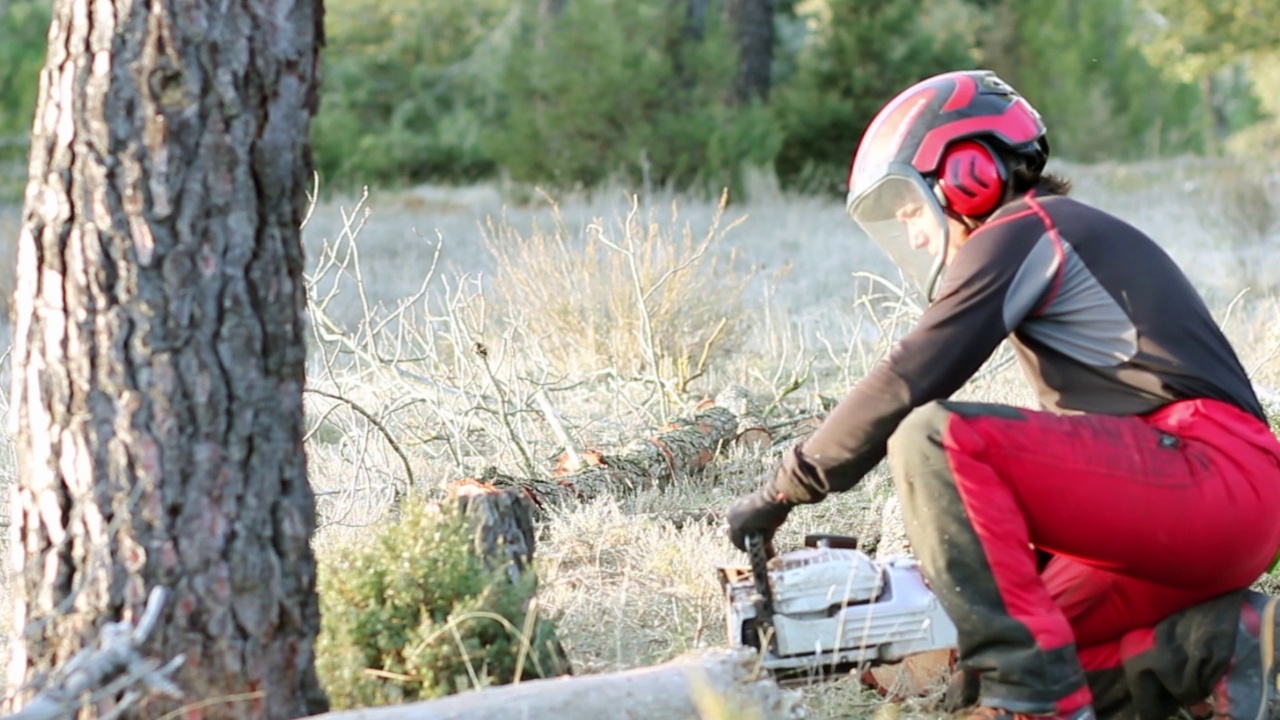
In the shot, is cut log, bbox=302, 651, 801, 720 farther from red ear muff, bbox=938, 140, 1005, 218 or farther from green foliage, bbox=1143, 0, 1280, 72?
green foliage, bbox=1143, 0, 1280, 72

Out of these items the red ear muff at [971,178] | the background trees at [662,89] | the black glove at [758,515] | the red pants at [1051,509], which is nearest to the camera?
the red pants at [1051,509]

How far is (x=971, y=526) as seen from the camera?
10.1 ft

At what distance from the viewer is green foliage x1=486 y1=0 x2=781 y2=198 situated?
53.2 feet

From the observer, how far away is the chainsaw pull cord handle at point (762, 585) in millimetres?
3338

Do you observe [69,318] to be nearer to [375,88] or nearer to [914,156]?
[914,156]

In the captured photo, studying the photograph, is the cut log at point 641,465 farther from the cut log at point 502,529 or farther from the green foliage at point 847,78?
the green foliage at point 847,78

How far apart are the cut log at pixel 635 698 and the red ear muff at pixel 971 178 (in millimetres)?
1181

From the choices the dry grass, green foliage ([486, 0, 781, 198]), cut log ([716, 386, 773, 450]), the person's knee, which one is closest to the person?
the person's knee

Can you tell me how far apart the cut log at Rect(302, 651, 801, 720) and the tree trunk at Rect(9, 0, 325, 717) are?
387mm

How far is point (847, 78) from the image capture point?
17.6 m

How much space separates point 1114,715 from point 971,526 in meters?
0.74

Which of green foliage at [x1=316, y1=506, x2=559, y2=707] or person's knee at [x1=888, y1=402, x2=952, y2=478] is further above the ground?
person's knee at [x1=888, y1=402, x2=952, y2=478]

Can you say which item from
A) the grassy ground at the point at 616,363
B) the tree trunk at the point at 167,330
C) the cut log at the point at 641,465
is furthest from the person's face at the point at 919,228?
the cut log at the point at 641,465

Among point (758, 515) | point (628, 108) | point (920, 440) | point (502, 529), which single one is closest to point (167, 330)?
point (502, 529)
